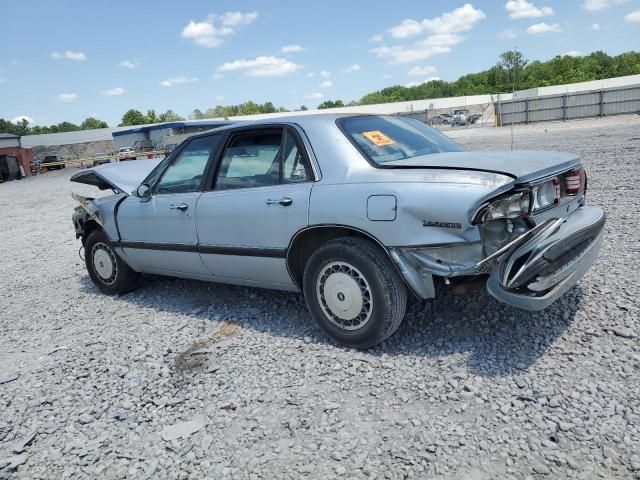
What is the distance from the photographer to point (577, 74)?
85562 mm

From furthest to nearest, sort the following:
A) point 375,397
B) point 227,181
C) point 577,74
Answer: point 577,74
point 227,181
point 375,397

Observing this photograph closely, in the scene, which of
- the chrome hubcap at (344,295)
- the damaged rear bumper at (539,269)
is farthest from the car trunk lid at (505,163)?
the chrome hubcap at (344,295)

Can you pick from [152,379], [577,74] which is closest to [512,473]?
[152,379]

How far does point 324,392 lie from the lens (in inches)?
118

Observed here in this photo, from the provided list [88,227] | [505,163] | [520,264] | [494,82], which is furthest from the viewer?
[494,82]

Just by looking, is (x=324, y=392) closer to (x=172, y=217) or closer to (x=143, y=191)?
(x=172, y=217)

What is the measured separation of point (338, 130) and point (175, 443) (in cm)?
230

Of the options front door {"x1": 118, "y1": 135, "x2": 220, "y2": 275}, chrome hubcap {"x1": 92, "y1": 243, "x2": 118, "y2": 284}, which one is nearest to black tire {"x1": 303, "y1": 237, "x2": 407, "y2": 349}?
front door {"x1": 118, "y1": 135, "x2": 220, "y2": 275}

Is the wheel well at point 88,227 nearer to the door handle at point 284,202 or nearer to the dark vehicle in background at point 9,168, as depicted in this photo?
the door handle at point 284,202

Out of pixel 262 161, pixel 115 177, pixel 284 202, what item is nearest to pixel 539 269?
pixel 284 202

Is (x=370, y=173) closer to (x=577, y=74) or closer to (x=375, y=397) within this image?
(x=375, y=397)

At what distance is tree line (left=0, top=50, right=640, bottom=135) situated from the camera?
281ft

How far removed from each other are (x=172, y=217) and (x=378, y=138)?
198 centimetres

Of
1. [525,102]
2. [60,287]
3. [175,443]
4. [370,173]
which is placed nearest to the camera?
[175,443]
